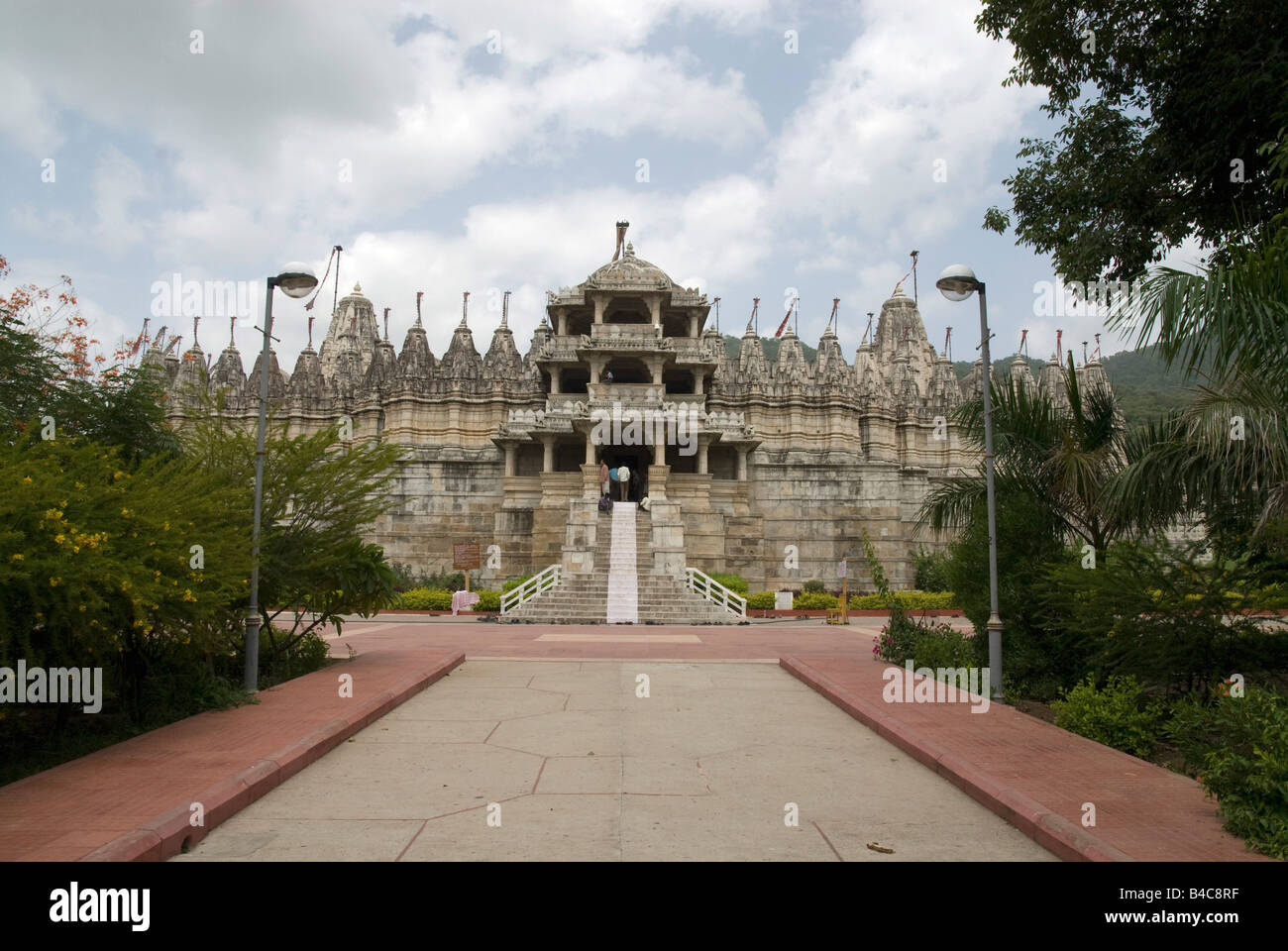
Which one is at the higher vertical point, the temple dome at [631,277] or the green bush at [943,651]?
the temple dome at [631,277]

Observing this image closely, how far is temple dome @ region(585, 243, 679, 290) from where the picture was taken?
35.8 metres

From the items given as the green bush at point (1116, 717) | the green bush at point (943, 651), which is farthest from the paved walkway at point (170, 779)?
the green bush at point (943, 651)

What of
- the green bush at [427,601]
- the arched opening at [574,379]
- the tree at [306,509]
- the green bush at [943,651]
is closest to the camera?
the tree at [306,509]

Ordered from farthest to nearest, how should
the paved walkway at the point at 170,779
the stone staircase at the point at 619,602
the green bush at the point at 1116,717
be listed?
the stone staircase at the point at 619,602
the green bush at the point at 1116,717
the paved walkway at the point at 170,779

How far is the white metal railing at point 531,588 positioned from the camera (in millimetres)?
24531

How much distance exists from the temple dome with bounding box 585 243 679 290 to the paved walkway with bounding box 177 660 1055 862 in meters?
27.5

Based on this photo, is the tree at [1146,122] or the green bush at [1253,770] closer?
the green bush at [1253,770]

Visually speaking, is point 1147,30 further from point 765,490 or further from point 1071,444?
point 765,490

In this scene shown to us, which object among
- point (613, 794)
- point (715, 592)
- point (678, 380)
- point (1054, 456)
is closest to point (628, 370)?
point (678, 380)

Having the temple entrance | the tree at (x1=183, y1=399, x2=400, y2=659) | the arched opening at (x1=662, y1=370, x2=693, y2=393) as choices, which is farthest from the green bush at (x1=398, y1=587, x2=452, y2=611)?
the tree at (x1=183, y1=399, x2=400, y2=659)

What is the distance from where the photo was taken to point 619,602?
80.3ft

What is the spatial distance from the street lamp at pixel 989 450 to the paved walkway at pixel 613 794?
1.84 m

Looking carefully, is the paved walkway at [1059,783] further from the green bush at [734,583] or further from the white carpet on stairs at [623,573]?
the green bush at [734,583]
